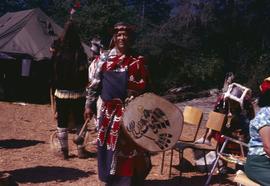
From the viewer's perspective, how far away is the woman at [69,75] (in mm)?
6285

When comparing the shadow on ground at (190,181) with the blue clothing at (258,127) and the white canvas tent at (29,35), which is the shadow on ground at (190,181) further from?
the white canvas tent at (29,35)

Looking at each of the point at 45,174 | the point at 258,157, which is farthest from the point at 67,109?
the point at 258,157

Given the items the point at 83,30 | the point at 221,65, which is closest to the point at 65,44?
the point at 221,65

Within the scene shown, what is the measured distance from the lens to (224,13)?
23781 millimetres

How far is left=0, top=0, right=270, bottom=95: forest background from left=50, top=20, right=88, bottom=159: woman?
14.9 metres

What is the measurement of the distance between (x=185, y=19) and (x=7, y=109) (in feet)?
41.2

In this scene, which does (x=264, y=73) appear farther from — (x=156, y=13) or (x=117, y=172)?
(x=156, y=13)

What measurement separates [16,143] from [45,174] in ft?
6.82

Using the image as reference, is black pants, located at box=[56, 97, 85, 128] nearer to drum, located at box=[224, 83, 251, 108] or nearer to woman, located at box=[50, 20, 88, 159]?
woman, located at box=[50, 20, 88, 159]

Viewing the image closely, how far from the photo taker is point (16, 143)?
7.88m

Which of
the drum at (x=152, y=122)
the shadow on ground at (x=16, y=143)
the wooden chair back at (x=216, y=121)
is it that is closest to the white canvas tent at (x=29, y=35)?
the shadow on ground at (x=16, y=143)

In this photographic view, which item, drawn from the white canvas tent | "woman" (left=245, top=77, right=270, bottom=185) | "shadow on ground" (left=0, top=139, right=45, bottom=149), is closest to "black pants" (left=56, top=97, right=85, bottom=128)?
"shadow on ground" (left=0, top=139, right=45, bottom=149)

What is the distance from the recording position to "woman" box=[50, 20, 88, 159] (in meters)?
6.29

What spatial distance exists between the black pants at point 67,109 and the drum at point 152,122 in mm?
2352
